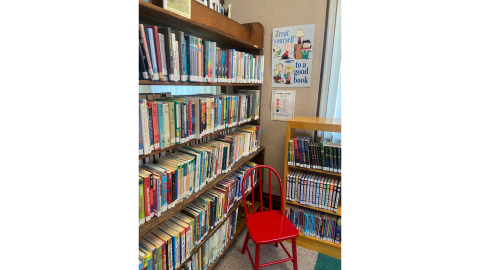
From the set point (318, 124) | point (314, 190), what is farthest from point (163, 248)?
point (318, 124)

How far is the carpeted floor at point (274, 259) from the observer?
6.38ft

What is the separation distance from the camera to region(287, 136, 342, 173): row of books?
6.64 ft

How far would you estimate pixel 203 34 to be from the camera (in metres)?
1.62

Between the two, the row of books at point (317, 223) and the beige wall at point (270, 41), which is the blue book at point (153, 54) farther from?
the row of books at point (317, 223)

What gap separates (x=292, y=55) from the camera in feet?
7.67

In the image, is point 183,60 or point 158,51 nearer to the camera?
point 158,51

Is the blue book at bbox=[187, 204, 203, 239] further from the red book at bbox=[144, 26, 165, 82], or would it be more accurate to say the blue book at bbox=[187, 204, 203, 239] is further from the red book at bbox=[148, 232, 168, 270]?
the red book at bbox=[144, 26, 165, 82]

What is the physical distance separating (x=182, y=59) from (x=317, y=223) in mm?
1971

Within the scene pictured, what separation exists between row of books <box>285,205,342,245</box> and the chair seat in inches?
14.7

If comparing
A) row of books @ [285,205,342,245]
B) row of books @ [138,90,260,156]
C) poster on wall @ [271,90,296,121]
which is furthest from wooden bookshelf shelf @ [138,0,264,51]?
row of books @ [285,205,342,245]

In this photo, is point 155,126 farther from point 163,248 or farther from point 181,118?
point 163,248
